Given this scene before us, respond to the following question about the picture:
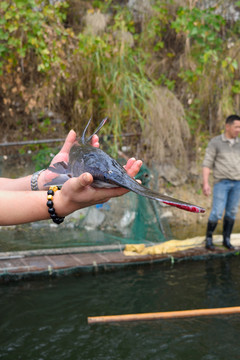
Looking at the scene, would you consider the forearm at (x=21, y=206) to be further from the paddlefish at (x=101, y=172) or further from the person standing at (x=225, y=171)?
the person standing at (x=225, y=171)

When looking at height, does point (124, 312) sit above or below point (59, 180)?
below

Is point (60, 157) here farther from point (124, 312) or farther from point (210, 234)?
point (210, 234)

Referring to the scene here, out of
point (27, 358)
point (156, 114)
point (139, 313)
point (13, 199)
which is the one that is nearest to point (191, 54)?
point (156, 114)

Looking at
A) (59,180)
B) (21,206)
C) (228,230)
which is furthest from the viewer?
(228,230)

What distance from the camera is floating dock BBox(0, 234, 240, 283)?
4.78 m

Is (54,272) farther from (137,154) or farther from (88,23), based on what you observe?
(88,23)

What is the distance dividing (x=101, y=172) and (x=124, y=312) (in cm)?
275

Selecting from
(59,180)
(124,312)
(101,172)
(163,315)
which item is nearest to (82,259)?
(124,312)

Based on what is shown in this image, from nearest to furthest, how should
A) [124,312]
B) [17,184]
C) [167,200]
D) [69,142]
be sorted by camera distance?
[167,200]
[17,184]
[69,142]
[124,312]

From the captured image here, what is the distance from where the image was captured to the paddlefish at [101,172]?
139cm

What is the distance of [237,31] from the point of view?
834cm

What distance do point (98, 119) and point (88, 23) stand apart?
5.16 ft

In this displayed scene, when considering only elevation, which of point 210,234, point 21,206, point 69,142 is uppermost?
point 69,142

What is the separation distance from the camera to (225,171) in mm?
5418
